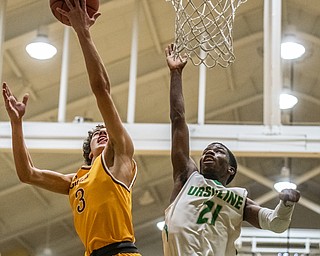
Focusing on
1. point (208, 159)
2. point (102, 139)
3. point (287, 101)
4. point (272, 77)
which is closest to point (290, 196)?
point (208, 159)

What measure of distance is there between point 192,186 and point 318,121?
1055cm

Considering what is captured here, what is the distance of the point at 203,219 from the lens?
4469 mm

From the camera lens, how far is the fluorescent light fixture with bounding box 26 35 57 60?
9.57 metres

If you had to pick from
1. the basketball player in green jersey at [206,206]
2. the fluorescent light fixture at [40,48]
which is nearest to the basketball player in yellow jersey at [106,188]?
the basketball player in green jersey at [206,206]

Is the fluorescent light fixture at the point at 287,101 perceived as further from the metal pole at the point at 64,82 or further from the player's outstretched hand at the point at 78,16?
the player's outstretched hand at the point at 78,16

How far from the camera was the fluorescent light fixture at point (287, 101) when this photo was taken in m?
13.4

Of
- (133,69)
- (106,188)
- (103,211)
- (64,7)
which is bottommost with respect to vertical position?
(103,211)

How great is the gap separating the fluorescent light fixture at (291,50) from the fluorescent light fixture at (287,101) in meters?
1.26

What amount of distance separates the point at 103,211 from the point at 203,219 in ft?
1.94

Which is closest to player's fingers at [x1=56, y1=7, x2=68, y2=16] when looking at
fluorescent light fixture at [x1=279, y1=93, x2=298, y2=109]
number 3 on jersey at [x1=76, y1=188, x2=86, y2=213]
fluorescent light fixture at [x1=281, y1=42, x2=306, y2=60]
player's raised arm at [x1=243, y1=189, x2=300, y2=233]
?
number 3 on jersey at [x1=76, y1=188, x2=86, y2=213]

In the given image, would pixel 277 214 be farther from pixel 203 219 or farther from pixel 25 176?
pixel 25 176

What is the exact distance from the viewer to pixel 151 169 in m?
14.6

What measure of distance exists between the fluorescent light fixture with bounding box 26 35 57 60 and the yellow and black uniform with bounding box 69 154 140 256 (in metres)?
5.51

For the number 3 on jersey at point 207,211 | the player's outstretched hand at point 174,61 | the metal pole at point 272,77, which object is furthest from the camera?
the metal pole at point 272,77
